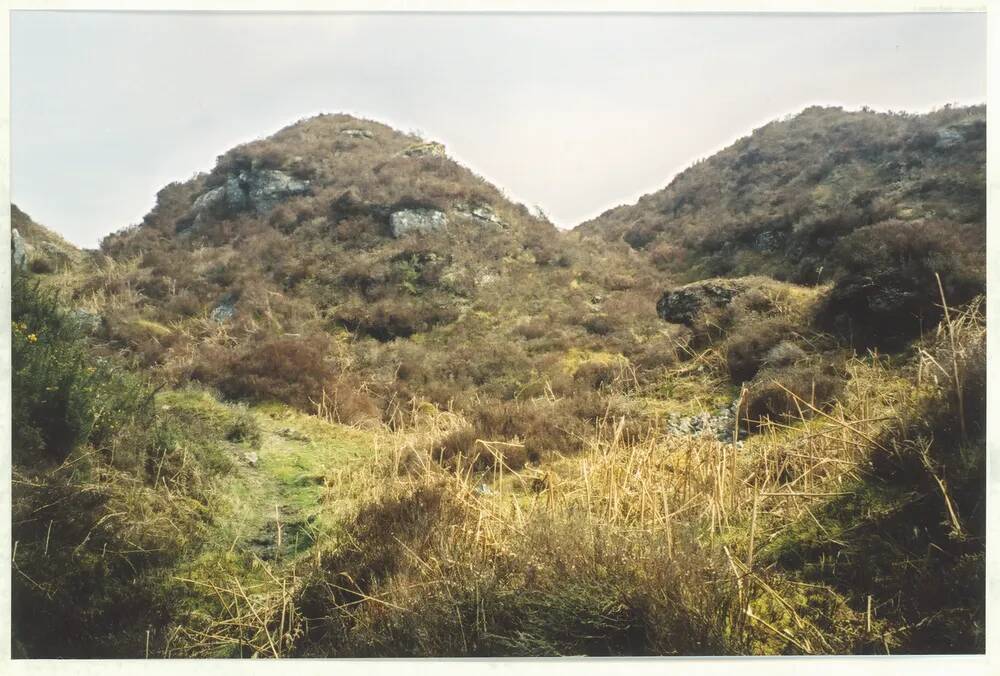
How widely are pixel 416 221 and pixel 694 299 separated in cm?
1024

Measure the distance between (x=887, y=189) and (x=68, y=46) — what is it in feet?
47.2

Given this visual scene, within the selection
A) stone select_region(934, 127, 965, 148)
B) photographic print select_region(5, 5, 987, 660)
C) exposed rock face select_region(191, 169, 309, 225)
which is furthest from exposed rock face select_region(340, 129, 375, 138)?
stone select_region(934, 127, 965, 148)

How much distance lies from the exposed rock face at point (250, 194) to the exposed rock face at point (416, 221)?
485 centimetres

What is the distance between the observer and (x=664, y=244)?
62.3ft

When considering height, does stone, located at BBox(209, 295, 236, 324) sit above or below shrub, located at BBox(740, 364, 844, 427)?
above

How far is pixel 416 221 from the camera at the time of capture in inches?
706

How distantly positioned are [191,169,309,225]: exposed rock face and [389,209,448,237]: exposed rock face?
4855 millimetres

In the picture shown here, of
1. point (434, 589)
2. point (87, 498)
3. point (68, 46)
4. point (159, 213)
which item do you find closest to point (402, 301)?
point (68, 46)

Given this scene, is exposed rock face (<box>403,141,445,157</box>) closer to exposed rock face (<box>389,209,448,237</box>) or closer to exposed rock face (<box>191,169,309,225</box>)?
exposed rock face (<box>191,169,309,225</box>)

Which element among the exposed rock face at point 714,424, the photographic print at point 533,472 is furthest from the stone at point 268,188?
the exposed rock face at point 714,424

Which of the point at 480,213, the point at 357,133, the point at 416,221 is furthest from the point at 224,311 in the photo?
the point at 357,133

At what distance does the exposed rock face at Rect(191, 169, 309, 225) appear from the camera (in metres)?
20.0

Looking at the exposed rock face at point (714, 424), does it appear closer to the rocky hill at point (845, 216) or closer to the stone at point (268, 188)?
the rocky hill at point (845, 216)

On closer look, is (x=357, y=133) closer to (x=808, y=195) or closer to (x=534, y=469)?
(x=808, y=195)
